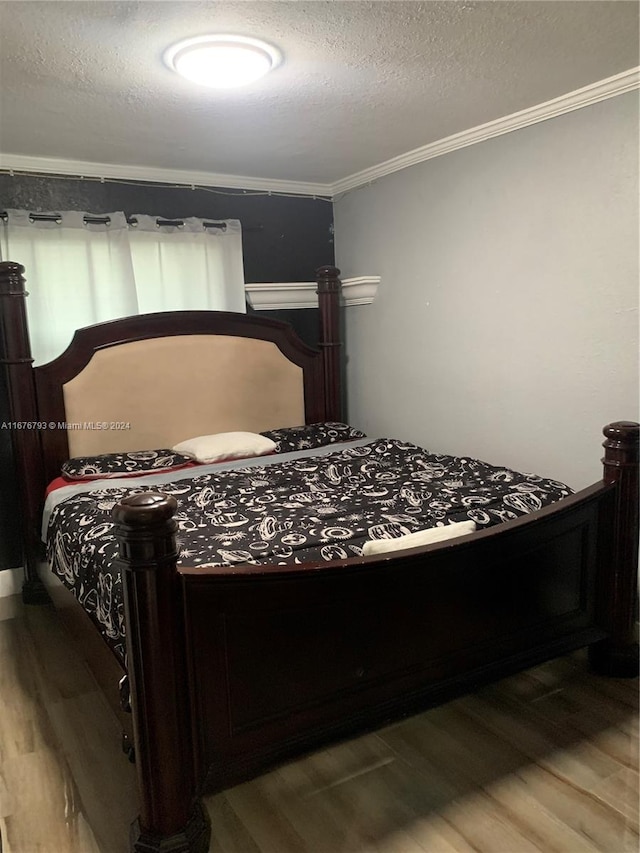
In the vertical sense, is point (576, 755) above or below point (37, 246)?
below

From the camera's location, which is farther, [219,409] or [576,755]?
[219,409]

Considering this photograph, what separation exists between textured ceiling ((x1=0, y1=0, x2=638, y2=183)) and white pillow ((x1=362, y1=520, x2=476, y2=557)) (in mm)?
→ 1492

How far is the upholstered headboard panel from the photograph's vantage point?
3.38 meters

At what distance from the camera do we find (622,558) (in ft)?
7.63

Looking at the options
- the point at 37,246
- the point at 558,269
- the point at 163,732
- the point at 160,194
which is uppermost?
the point at 160,194

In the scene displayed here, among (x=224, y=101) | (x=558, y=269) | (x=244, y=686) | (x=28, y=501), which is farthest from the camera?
(x=28, y=501)

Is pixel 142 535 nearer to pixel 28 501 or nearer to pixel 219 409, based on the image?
pixel 28 501

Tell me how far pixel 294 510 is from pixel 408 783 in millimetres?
995

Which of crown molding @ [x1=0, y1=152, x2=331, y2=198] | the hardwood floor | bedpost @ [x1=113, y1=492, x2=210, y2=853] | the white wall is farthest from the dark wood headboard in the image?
bedpost @ [x1=113, y1=492, x2=210, y2=853]

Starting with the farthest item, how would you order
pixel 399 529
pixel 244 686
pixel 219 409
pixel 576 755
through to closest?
pixel 219 409 < pixel 399 529 < pixel 576 755 < pixel 244 686

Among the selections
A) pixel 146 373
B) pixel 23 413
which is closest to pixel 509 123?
pixel 146 373

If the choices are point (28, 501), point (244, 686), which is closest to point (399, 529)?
point (244, 686)

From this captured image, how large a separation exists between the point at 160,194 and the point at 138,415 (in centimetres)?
122

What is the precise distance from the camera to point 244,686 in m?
1.70
